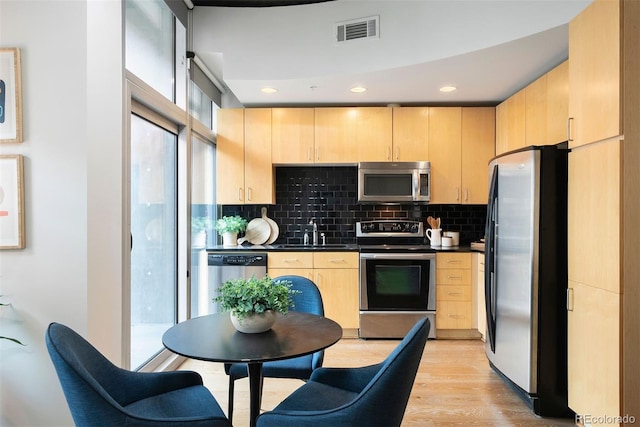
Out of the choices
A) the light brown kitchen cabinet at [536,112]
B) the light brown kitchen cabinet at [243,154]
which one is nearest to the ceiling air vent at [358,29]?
the light brown kitchen cabinet at [243,154]

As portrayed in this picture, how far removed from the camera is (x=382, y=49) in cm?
323

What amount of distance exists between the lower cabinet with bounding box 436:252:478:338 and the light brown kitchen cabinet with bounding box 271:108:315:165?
68.6 inches

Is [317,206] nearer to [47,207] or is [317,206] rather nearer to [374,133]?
[374,133]

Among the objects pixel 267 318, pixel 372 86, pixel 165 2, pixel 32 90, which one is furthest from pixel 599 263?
pixel 165 2

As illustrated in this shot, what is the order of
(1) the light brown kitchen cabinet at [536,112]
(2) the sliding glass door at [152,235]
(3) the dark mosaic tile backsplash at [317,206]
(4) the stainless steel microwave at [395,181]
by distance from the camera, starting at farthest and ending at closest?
(3) the dark mosaic tile backsplash at [317,206]
(4) the stainless steel microwave at [395,181]
(1) the light brown kitchen cabinet at [536,112]
(2) the sliding glass door at [152,235]

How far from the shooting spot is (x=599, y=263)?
2029 millimetres

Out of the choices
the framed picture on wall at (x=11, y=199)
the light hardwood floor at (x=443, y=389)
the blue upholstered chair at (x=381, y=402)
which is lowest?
the light hardwood floor at (x=443, y=389)

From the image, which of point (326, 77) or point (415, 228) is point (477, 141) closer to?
point (415, 228)

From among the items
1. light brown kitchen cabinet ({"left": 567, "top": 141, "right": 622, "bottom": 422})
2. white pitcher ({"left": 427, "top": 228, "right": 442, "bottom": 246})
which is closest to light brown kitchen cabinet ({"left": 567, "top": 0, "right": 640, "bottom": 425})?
light brown kitchen cabinet ({"left": 567, "top": 141, "right": 622, "bottom": 422})

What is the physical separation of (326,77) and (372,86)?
19.7 inches

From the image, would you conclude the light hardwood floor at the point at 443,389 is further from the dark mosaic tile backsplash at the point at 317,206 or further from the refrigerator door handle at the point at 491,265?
the dark mosaic tile backsplash at the point at 317,206

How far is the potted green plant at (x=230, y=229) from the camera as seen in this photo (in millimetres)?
4188

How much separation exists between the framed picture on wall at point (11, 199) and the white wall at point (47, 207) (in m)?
0.03

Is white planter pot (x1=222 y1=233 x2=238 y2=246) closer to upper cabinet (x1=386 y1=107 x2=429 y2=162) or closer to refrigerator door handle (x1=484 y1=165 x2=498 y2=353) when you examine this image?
upper cabinet (x1=386 y1=107 x2=429 y2=162)
